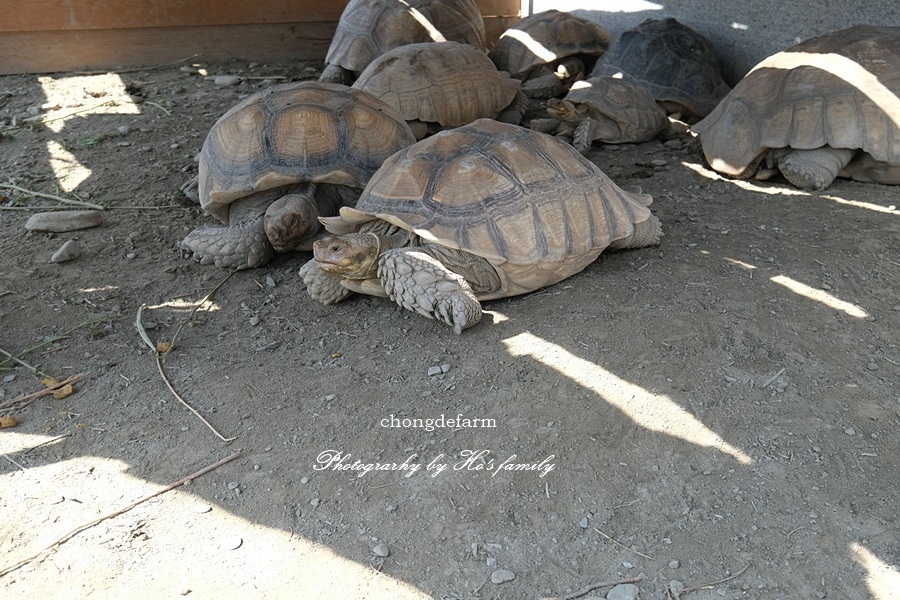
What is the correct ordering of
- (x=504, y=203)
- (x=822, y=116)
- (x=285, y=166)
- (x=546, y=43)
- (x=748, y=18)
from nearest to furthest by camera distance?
(x=504, y=203), (x=285, y=166), (x=822, y=116), (x=748, y=18), (x=546, y=43)

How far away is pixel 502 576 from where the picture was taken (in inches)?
80.7

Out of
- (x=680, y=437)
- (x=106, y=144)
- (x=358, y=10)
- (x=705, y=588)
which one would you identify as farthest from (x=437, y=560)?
(x=358, y=10)

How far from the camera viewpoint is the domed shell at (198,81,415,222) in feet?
12.8

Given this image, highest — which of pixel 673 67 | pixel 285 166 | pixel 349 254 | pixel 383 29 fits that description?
pixel 383 29

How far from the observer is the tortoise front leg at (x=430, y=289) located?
10.2ft

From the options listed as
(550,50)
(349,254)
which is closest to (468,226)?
(349,254)

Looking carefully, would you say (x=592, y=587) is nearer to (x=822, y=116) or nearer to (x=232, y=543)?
(x=232, y=543)

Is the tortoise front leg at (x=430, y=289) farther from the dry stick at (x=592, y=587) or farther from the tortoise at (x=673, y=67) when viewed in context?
the tortoise at (x=673, y=67)

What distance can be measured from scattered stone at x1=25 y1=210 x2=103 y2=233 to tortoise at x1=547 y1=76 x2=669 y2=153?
10.7 feet

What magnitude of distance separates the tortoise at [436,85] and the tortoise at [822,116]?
1775 mm

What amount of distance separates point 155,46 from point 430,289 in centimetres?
566

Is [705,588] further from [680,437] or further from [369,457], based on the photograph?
[369,457]

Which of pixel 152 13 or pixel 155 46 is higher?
pixel 152 13

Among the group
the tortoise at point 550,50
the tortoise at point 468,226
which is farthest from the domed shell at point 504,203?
the tortoise at point 550,50
